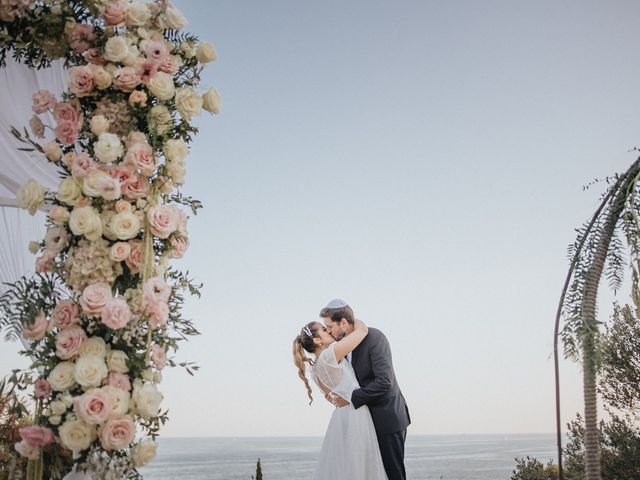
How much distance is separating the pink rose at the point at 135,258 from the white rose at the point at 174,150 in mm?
481

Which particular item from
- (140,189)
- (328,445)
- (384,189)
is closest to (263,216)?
→ (384,189)

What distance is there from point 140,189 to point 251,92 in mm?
14405

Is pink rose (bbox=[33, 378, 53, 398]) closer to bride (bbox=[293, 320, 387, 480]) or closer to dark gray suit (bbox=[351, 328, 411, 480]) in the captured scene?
bride (bbox=[293, 320, 387, 480])

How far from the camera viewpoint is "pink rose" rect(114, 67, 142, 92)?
113 inches

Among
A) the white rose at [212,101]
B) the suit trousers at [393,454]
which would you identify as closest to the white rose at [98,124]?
the white rose at [212,101]

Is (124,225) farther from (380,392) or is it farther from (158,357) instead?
(380,392)

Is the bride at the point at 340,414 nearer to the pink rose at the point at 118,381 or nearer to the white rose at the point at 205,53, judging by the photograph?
the pink rose at the point at 118,381

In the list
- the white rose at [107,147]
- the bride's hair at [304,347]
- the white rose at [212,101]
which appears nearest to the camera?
the white rose at [107,147]

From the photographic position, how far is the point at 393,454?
4453mm

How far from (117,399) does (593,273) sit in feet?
17.3

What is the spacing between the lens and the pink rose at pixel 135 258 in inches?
108

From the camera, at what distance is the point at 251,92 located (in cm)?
1658

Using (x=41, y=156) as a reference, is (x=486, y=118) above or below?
above

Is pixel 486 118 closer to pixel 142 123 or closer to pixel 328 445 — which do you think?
pixel 328 445
